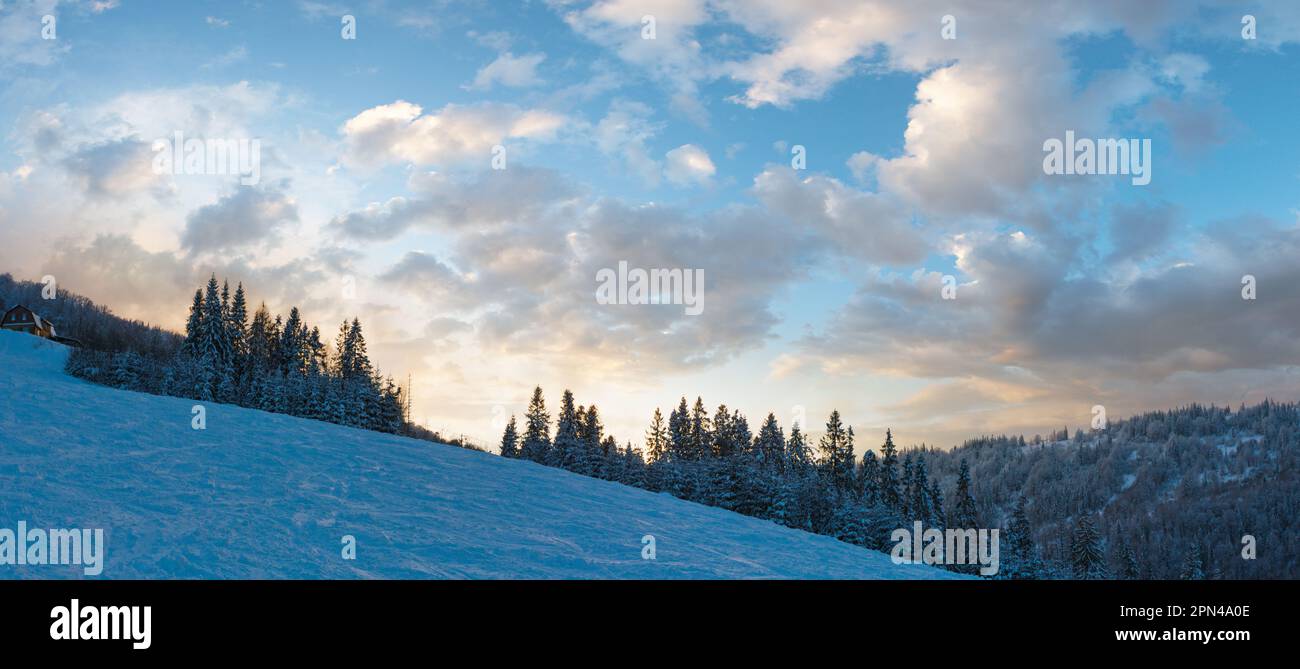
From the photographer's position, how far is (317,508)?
19.8m

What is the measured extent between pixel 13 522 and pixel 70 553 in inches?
97.0

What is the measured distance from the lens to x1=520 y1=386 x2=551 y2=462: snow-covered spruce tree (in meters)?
86.0

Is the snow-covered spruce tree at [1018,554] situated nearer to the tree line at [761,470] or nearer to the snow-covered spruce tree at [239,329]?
the tree line at [761,470]

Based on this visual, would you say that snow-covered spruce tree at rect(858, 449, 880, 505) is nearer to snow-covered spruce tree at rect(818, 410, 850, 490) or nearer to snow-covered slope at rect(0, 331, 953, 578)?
snow-covered spruce tree at rect(818, 410, 850, 490)

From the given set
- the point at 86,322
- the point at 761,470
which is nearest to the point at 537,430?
the point at 761,470

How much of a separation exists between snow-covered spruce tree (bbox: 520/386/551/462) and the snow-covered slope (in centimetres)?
5362

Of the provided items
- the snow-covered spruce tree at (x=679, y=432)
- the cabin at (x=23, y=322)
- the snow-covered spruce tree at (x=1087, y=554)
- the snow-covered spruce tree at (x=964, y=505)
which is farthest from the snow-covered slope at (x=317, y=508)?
the cabin at (x=23, y=322)

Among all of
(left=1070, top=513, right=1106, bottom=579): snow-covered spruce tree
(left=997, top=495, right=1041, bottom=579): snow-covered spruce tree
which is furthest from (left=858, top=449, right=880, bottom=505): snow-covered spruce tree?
(left=1070, top=513, right=1106, bottom=579): snow-covered spruce tree

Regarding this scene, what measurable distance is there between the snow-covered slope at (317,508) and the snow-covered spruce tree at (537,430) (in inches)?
2111

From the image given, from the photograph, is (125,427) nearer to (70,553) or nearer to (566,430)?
(70,553)

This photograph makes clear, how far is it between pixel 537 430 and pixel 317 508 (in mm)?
70383

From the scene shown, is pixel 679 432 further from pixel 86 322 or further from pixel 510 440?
pixel 86 322
